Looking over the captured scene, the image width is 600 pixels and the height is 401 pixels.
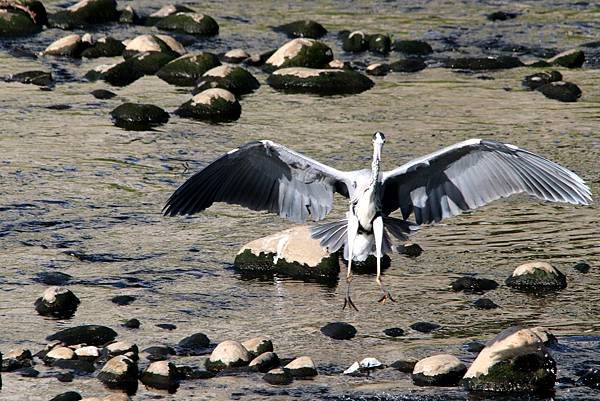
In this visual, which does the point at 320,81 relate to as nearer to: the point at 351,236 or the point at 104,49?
the point at 104,49

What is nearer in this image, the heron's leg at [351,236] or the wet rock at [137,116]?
the heron's leg at [351,236]

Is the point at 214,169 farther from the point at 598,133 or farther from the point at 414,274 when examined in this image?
the point at 598,133

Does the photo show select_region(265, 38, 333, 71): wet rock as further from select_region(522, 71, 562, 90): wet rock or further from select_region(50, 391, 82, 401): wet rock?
select_region(50, 391, 82, 401): wet rock

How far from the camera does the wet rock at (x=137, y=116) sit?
A: 14258mm

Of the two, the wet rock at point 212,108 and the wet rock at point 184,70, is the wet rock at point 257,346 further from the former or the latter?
the wet rock at point 184,70

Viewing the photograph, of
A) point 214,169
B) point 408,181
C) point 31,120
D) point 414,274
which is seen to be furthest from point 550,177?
point 31,120

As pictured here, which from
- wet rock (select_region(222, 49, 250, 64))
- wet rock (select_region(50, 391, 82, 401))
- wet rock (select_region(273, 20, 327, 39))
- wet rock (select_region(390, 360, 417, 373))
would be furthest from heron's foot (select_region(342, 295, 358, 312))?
wet rock (select_region(273, 20, 327, 39))

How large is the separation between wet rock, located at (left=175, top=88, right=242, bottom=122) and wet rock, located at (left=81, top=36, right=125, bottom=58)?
3.07 m

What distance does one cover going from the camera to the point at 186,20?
18.8 m

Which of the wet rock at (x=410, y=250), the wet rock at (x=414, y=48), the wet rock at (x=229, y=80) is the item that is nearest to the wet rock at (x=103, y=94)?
the wet rock at (x=229, y=80)

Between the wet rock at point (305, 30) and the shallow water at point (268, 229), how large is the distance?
25.1 inches

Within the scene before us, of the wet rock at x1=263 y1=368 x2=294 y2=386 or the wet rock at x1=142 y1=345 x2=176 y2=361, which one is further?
the wet rock at x1=142 y1=345 x2=176 y2=361

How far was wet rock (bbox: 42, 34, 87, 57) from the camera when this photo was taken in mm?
17281

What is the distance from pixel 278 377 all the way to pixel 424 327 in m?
1.36
